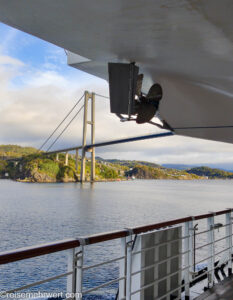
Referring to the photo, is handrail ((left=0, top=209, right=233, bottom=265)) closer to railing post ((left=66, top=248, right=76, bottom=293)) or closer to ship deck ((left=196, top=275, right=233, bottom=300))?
railing post ((left=66, top=248, right=76, bottom=293))

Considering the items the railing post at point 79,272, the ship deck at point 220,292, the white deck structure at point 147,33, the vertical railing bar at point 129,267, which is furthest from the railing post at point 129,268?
the white deck structure at point 147,33

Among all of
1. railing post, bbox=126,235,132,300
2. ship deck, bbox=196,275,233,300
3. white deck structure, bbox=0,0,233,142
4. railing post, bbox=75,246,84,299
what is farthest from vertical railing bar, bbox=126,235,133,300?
white deck structure, bbox=0,0,233,142

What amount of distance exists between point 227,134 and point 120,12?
216 centimetres

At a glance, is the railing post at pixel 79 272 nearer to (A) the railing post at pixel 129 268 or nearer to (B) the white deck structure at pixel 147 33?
(A) the railing post at pixel 129 268

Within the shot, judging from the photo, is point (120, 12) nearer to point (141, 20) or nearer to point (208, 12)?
point (141, 20)

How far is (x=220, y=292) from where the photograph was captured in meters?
1.26

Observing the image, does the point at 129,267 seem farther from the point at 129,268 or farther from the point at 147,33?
the point at 147,33

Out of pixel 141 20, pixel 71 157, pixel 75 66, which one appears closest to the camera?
pixel 141 20

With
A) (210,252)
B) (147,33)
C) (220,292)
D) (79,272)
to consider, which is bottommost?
(220,292)

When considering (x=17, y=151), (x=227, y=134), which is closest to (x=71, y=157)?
(x=17, y=151)

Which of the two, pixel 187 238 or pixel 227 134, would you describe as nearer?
pixel 187 238

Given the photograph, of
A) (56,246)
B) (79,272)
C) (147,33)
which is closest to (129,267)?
(79,272)

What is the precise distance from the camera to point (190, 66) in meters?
1.54

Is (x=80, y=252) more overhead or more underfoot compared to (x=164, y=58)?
more underfoot
